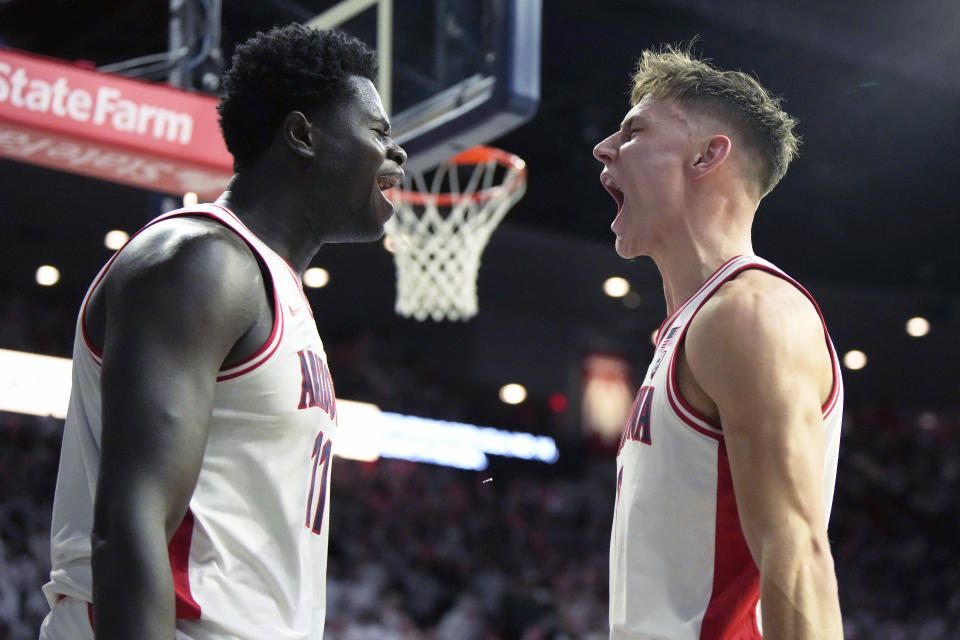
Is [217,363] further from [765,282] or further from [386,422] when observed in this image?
[386,422]

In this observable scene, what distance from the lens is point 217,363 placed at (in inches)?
68.9

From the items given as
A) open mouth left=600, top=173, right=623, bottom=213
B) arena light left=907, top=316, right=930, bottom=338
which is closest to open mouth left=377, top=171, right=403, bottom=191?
open mouth left=600, top=173, right=623, bottom=213

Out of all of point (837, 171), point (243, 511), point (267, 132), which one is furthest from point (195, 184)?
point (837, 171)

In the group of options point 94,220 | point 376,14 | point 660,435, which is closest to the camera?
point 660,435

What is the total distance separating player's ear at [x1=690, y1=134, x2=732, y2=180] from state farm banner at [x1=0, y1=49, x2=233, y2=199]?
274 cm

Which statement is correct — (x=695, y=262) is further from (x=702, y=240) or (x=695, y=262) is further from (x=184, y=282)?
(x=184, y=282)

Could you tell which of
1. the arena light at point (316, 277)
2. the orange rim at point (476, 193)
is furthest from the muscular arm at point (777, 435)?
the arena light at point (316, 277)

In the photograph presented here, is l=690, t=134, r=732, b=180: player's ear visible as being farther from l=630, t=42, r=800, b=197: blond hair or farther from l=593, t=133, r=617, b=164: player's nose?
l=593, t=133, r=617, b=164: player's nose

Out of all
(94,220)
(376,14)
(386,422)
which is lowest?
(386,422)

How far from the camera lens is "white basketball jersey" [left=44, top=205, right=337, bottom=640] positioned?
1784 millimetres

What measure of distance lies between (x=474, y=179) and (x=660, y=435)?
650cm

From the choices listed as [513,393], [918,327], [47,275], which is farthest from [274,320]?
[918,327]

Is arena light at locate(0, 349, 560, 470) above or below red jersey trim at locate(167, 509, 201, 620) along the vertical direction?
below

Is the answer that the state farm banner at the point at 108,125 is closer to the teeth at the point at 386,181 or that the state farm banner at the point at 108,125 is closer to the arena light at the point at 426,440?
the teeth at the point at 386,181
